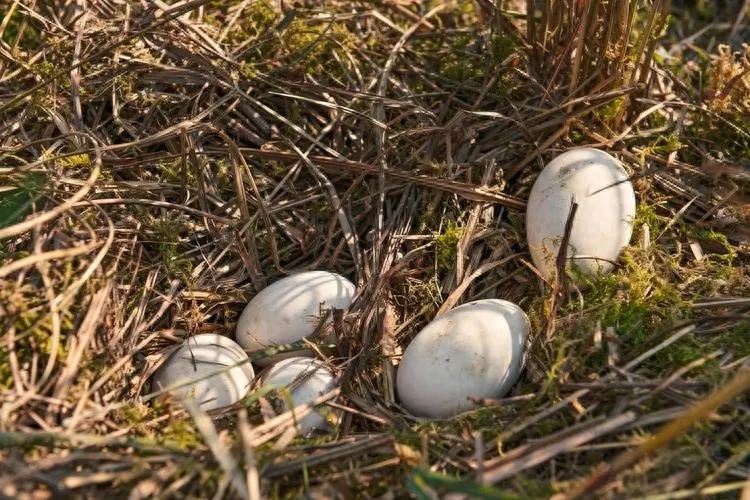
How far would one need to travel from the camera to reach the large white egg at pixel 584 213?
6.93 ft

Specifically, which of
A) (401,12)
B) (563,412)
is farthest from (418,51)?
(563,412)

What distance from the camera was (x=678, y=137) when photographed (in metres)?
2.51

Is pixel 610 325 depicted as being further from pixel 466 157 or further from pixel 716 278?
pixel 466 157

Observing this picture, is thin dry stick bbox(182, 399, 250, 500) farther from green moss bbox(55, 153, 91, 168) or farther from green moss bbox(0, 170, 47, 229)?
green moss bbox(55, 153, 91, 168)

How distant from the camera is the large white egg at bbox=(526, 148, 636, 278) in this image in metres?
2.11

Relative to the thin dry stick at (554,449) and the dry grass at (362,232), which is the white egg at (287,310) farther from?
the thin dry stick at (554,449)

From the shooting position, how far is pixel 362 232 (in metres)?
2.41

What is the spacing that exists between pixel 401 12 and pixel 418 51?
19cm

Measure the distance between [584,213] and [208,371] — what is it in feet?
3.39

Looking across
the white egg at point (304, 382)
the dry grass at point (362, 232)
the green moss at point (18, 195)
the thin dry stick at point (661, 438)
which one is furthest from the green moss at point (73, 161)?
the thin dry stick at point (661, 438)

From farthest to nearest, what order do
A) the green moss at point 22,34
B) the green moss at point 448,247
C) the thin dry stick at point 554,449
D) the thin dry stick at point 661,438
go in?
1. the green moss at point 22,34
2. the green moss at point 448,247
3. the thin dry stick at point 554,449
4. the thin dry stick at point 661,438

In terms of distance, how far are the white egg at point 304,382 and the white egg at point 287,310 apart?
0.08 metres

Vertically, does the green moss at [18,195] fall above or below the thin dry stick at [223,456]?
above

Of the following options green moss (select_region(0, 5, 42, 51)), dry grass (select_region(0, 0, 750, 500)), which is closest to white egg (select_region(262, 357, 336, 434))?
dry grass (select_region(0, 0, 750, 500))
